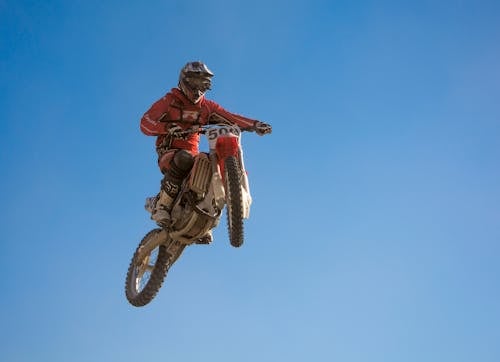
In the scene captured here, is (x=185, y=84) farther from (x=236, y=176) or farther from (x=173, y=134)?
(x=236, y=176)

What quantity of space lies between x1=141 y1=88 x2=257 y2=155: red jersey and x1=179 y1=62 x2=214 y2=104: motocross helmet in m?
0.16

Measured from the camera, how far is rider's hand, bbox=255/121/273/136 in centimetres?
A: 1127

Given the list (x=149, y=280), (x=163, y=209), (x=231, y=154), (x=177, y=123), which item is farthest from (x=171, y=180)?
(x=149, y=280)

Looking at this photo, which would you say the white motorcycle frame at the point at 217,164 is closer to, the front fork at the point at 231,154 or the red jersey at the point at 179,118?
the front fork at the point at 231,154

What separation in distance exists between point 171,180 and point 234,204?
5.47ft

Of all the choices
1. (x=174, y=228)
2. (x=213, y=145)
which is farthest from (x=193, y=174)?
(x=174, y=228)

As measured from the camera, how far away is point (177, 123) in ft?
37.2

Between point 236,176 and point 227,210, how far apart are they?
1.68ft

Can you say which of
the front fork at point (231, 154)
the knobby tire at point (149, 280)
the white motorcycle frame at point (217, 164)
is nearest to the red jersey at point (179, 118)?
the white motorcycle frame at point (217, 164)

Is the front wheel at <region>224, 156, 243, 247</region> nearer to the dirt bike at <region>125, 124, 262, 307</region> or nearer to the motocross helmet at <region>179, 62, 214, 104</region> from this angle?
the dirt bike at <region>125, 124, 262, 307</region>

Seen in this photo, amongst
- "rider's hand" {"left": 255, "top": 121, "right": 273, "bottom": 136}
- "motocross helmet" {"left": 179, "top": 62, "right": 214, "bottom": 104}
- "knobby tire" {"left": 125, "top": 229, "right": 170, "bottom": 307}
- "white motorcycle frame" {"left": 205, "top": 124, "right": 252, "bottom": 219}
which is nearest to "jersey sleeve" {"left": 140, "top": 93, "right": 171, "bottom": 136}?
"motocross helmet" {"left": 179, "top": 62, "right": 214, "bottom": 104}

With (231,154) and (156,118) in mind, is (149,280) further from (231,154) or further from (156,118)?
(231,154)

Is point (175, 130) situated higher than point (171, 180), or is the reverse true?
point (175, 130)

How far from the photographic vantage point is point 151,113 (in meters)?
11.1
